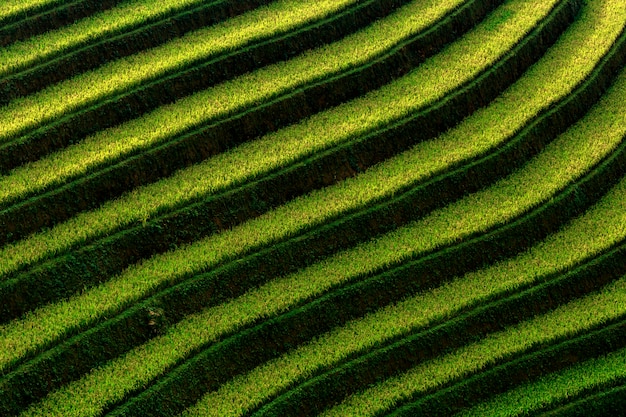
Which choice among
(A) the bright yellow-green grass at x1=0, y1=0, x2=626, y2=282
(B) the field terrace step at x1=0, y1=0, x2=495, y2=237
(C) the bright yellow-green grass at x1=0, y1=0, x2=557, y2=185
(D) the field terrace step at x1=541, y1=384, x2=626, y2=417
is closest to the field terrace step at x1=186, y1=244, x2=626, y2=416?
(D) the field terrace step at x1=541, y1=384, x2=626, y2=417

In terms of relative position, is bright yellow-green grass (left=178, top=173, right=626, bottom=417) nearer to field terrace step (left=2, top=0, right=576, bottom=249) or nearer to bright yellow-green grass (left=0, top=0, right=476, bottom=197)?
field terrace step (left=2, top=0, right=576, bottom=249)

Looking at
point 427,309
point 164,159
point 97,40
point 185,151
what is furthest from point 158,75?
point 427,309

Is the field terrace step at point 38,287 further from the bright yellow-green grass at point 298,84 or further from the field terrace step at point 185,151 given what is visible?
the bright yellow-green grass at point 298,84

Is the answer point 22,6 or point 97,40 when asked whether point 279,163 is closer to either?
point 97,40

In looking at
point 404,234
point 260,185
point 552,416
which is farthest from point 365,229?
point 552,416

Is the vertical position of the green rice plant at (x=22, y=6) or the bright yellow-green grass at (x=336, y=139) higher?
the green rice plant at (x=22, y=6)

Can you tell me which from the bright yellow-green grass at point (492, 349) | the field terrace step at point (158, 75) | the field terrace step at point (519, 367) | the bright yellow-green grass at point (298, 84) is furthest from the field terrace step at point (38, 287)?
the field terrace step at point (519, 367)
